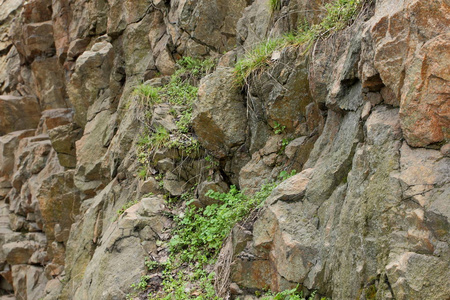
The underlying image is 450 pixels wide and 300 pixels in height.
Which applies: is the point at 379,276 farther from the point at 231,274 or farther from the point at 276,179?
the point at 276,179

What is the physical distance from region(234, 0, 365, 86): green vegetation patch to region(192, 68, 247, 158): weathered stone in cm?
23

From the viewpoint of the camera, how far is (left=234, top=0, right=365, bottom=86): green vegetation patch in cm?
473

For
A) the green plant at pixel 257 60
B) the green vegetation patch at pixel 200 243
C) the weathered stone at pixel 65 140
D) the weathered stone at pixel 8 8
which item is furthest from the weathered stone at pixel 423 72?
the weathered stone at pixel 8 8

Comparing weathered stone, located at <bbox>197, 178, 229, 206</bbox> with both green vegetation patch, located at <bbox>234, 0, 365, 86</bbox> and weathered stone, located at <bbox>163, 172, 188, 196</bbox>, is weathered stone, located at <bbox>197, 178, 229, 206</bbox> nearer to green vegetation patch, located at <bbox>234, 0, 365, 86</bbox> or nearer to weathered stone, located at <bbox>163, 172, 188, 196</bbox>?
weathered stone, located at <bbox>163, 172, 188, 196</bbox>

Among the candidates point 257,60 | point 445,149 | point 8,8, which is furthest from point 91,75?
point 445,149

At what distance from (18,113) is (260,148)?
11788 mm

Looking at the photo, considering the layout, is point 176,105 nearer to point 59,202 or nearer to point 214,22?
point 214,22

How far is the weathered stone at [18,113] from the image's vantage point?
48.2ft

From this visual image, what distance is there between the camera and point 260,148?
5703mm

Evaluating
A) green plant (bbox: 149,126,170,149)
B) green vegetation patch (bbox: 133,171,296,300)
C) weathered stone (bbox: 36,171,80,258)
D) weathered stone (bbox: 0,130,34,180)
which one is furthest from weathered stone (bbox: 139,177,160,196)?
weathered stone (bbox: 0,130,34,180)

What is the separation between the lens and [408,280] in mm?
2771

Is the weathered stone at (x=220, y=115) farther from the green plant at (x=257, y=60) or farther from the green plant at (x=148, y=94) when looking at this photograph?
the green plant at (x=148, y=94)

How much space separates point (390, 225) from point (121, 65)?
8.55 metres

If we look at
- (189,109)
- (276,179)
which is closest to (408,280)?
(276,179)
